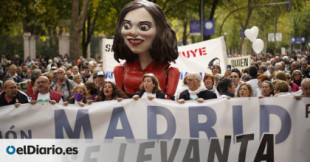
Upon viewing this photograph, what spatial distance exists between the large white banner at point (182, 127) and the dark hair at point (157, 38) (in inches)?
59.6

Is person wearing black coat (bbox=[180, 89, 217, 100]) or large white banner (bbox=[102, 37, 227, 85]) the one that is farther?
large white banner (bbox=[102, 37, 227, 85])

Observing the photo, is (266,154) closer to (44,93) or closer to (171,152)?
(171,152)

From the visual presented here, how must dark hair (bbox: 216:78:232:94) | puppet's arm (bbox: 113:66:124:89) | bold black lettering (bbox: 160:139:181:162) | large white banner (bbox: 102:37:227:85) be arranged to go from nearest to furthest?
1. bold black lettering (bbox: 160:139:181:162)
2. puppet's arm (bbox: 113:66:124:89)
3. dark hair (bbox: 216:78:232:94)
4. large white banner (bbox: 102:37:227:85)

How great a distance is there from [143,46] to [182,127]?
1736 mm

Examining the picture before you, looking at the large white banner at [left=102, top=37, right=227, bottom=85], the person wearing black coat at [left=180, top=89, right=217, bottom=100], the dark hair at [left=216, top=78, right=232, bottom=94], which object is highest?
the large white banner at [left=102, top=37, right=227, bottom=85]

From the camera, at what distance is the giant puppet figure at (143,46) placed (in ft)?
26.2

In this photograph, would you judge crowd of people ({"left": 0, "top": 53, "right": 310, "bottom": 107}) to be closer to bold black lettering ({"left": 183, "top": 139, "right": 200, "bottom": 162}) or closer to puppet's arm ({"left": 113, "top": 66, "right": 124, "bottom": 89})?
puppet's arm ({"left": 113, "top": 66, "right": 124, "bottom": 89})

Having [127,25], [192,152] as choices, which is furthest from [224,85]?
[192,152]

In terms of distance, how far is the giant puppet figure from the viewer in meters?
7.99

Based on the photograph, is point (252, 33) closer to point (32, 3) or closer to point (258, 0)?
point (32, 3)

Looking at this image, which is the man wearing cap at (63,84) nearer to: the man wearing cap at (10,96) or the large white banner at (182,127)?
the man wearing cap at (10,96)

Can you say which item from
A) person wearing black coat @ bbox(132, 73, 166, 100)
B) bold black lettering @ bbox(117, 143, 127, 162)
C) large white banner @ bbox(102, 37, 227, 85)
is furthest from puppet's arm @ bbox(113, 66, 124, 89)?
large white banner @ bbox(102, 37, 227, 85)

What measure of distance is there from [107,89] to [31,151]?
1705 millimetres

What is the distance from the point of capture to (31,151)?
22.1 feet
